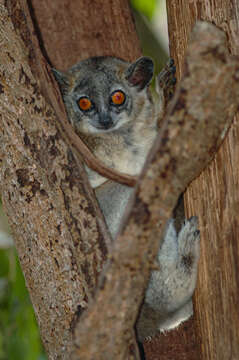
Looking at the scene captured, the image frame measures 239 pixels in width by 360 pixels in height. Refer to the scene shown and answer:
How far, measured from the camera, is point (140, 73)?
339 centimetres

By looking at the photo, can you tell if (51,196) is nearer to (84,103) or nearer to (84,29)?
(84,103)

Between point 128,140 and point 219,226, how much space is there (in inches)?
49.7

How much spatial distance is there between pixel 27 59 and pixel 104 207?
1.10 meters

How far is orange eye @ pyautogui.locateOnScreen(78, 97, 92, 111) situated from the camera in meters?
3.32

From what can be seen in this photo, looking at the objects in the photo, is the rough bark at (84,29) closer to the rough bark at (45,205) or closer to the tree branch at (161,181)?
the rough bark at (45,205)

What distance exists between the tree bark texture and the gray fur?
1.05 feet

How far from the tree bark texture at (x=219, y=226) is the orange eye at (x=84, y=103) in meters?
1.03

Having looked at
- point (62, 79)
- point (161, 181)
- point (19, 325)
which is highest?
point (161, 181)

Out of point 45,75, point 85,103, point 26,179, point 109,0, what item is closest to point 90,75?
point 85,103

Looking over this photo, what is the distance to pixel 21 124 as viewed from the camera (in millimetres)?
2264

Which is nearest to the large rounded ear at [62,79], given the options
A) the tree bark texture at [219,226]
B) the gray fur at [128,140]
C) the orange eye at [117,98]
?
the gray fur at [128,140]

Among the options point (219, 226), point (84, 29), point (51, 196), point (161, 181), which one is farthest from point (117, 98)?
point (161, 181)

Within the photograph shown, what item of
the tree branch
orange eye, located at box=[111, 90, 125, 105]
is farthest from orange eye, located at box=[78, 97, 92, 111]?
the tree branch

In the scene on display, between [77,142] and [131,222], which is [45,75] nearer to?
[77,142]
